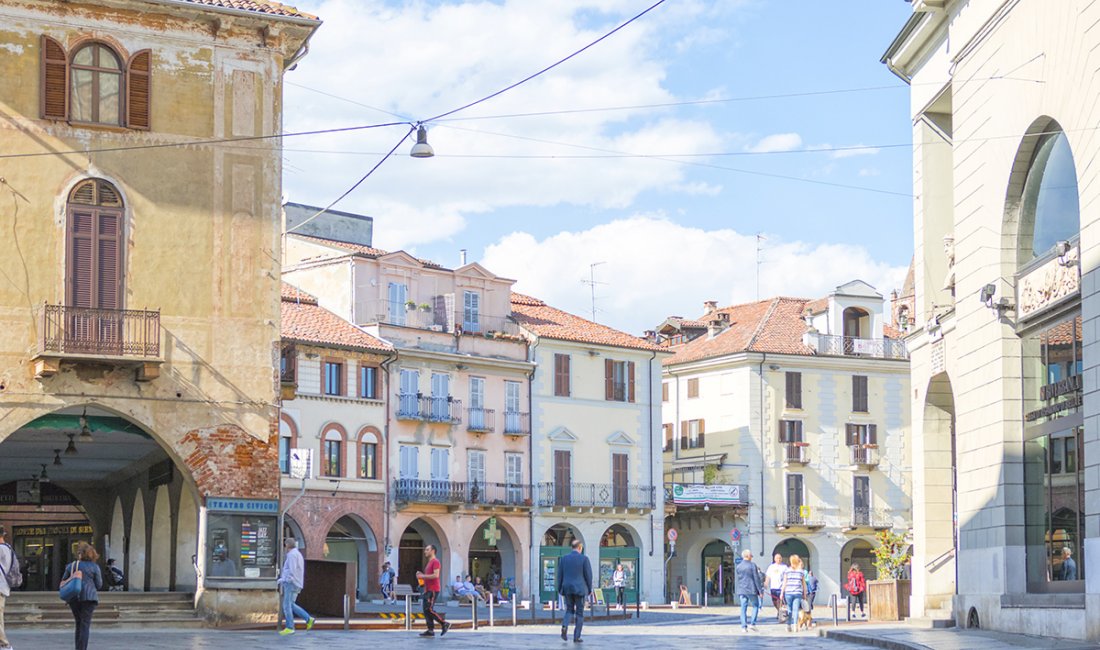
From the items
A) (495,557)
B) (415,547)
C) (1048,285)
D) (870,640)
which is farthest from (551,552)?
(1048,285)

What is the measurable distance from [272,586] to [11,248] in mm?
7457

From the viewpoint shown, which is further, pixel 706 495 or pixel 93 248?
pixel 706 495

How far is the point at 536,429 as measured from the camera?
64062mm

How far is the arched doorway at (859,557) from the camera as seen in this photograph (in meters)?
70.9

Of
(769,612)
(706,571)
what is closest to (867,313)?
(706,571)

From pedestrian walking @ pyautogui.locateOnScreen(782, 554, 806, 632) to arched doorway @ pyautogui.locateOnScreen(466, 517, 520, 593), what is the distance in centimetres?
2907

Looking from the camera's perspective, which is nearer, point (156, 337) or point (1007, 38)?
point (1007, 38)

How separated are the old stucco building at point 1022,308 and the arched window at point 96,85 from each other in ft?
47.9

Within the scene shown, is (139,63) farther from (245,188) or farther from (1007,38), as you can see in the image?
(1007,38)

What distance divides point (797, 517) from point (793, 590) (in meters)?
37.0

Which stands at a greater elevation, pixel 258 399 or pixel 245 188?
pixel 245 188

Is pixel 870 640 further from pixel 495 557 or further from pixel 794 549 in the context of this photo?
pixel 794 549

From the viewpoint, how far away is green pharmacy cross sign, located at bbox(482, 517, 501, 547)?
201ft

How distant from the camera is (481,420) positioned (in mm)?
61906
